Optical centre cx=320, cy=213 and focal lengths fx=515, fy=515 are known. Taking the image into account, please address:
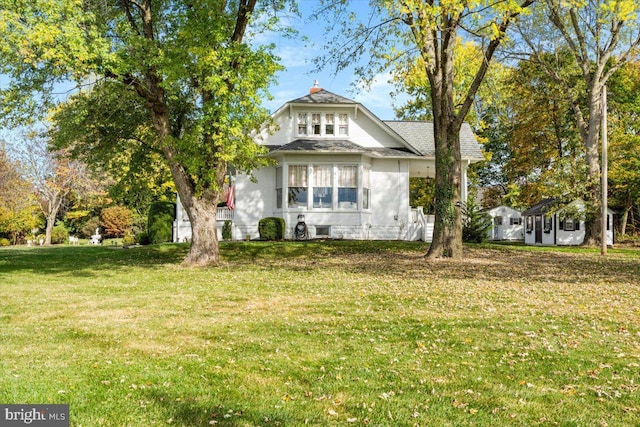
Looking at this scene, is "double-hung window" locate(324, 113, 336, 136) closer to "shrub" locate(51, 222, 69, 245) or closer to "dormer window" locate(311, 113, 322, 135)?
"dormer window" locate(311, 113, 322, 135)

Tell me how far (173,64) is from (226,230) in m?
12.0

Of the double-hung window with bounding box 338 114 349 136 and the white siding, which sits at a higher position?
the double-hung window with bounding box 338 114 349 136

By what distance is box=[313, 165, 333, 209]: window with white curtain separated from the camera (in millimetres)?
23953

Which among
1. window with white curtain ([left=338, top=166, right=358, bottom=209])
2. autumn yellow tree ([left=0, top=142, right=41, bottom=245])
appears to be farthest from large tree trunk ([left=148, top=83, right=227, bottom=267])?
autumn yellow tree ([left=0, top=142, right=41, bottom=245])

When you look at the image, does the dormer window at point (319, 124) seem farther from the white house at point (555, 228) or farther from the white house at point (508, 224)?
the white house at point (508, 224)

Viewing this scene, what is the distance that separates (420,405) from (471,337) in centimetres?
262

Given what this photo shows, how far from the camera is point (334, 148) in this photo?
2359cm

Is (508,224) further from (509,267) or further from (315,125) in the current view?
(509,267)

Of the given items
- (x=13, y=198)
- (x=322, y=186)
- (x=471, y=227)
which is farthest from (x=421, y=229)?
(x=13, y=198)

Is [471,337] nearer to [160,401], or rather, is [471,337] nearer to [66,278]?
[160,401]

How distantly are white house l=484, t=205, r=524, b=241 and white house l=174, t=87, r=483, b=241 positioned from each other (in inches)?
615

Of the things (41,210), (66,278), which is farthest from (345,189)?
(41,210)

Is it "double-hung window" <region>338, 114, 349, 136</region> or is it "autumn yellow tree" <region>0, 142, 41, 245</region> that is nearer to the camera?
"double-hung window" <region>338, 114, 349, 136</region>

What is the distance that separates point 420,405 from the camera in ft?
14.2
